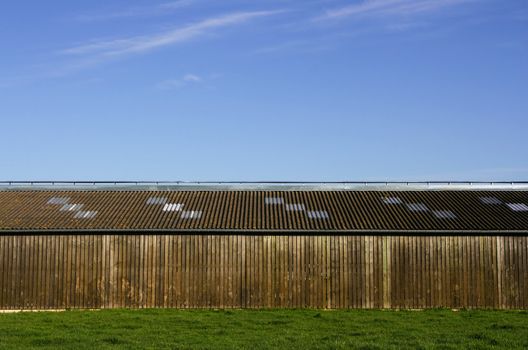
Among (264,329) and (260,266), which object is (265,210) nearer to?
(260,266)

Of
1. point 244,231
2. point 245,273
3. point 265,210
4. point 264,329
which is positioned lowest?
point 264,329

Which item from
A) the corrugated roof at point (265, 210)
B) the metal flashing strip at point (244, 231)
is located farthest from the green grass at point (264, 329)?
the corrugated roof at point (265, 210)

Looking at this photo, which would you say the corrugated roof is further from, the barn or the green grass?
the green grass

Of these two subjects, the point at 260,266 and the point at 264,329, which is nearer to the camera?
the point at 264,329

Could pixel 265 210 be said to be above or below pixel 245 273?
above

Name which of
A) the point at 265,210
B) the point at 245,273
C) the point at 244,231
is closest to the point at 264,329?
the point at 245,273

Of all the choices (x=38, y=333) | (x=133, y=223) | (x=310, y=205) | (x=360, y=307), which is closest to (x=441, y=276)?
(x=360, y=307)

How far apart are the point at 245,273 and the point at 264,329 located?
10697 millimetres

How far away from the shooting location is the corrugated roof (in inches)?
Result: 1406

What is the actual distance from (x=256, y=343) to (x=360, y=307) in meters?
15.2

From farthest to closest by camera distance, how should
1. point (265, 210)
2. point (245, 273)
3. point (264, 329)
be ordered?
point (265, 210) < point (245, 273) < point (264, 329)

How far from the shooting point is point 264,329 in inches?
962

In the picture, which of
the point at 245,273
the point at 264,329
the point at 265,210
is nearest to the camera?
the point at 264,329

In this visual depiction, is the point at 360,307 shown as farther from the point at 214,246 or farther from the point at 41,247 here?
the point at 41,247
